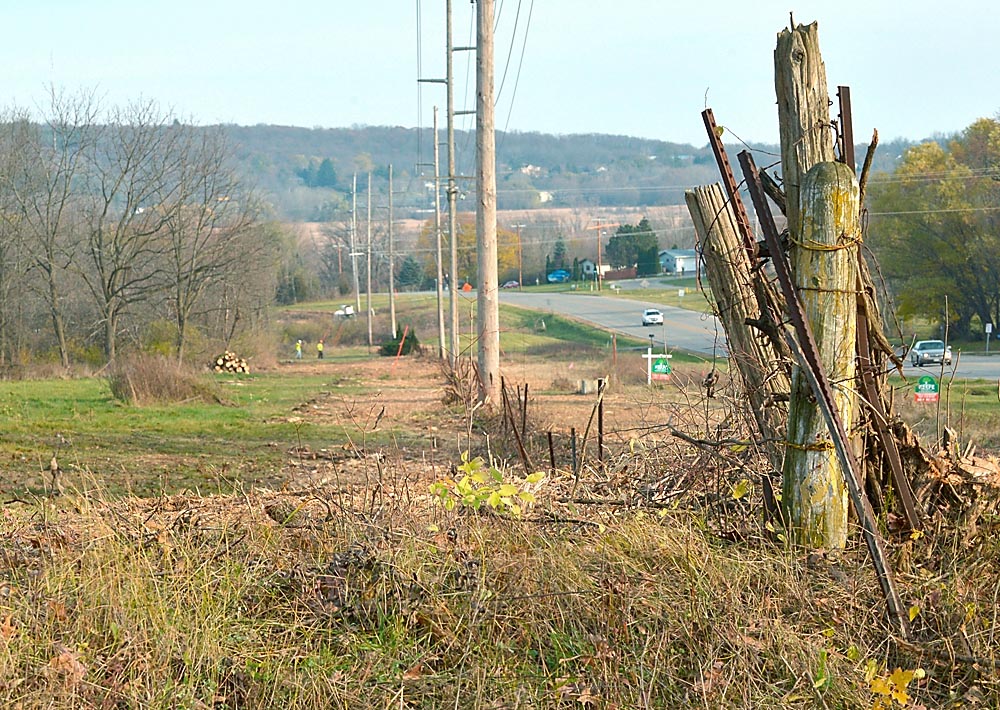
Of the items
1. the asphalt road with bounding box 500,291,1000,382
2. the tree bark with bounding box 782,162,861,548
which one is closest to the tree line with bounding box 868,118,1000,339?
the asphalt road with bounding box 500,291,1000,382

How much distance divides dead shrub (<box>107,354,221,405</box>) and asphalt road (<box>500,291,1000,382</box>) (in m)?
18.4

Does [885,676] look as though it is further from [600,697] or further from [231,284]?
[231,284]

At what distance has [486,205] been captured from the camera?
56.7ft

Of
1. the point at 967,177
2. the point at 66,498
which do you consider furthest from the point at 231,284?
the point at 66,498

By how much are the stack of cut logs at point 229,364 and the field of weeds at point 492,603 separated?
40.3 metres

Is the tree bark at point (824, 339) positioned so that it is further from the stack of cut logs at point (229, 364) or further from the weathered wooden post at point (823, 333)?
the stack of cut logs at point (229, 364)

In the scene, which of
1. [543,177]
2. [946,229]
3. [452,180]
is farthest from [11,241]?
[543,177]

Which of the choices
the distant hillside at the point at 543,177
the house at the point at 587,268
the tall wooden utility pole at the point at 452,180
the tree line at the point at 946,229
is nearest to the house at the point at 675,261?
the house at the point at 587,268

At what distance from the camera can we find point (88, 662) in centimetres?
366

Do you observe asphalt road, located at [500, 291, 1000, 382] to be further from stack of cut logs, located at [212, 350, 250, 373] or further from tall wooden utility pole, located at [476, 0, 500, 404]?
tall wooden utility pole, located at [476, 0, 500, 404]

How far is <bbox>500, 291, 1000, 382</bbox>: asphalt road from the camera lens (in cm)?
4094

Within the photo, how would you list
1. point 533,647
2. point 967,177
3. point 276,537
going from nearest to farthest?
point 533,647 → point 276,537 → point 967,177

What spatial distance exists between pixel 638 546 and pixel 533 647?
26.0 inches

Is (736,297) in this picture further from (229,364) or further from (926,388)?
(229,364)
